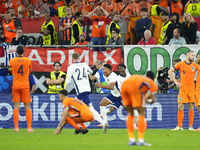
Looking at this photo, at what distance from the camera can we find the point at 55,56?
1538cm

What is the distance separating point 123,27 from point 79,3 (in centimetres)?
280

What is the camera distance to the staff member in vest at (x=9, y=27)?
1697 centimetres

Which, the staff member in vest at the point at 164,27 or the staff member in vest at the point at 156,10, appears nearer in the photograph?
the staff member in vest at the point at 164,27

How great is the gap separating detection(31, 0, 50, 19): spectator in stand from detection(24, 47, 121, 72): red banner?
2931 mm

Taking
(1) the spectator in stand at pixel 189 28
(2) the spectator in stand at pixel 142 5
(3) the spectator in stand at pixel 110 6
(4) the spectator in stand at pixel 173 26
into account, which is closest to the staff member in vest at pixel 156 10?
(2) the spectator in stand at pixel 142 5

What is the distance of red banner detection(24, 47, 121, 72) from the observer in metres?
15.2

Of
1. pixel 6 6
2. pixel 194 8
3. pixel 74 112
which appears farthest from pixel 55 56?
pixel 194 8

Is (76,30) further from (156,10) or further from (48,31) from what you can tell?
(156,10)

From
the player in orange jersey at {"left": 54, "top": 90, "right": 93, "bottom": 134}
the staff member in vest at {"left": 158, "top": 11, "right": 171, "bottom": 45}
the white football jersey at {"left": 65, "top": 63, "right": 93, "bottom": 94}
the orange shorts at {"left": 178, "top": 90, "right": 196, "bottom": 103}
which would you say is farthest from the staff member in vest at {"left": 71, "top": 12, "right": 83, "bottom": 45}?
the player in orange jersey at {"left": 54, "top": 90, "right": 93, "bottom": 134}

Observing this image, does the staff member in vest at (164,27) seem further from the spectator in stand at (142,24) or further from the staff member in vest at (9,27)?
the staff member in vest at (9,27)

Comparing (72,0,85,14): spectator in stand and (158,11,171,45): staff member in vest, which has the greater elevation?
(72,0,85,14): spectator in stand

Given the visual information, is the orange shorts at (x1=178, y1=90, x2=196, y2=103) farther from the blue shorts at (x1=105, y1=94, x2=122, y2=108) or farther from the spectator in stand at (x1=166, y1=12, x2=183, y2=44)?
the spectator in stand at (x1=166, y1=12, x2=183, y2=44)

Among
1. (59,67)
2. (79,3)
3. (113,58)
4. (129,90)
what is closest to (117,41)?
(113,58)

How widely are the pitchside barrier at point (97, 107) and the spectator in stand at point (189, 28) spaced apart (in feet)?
10.4
